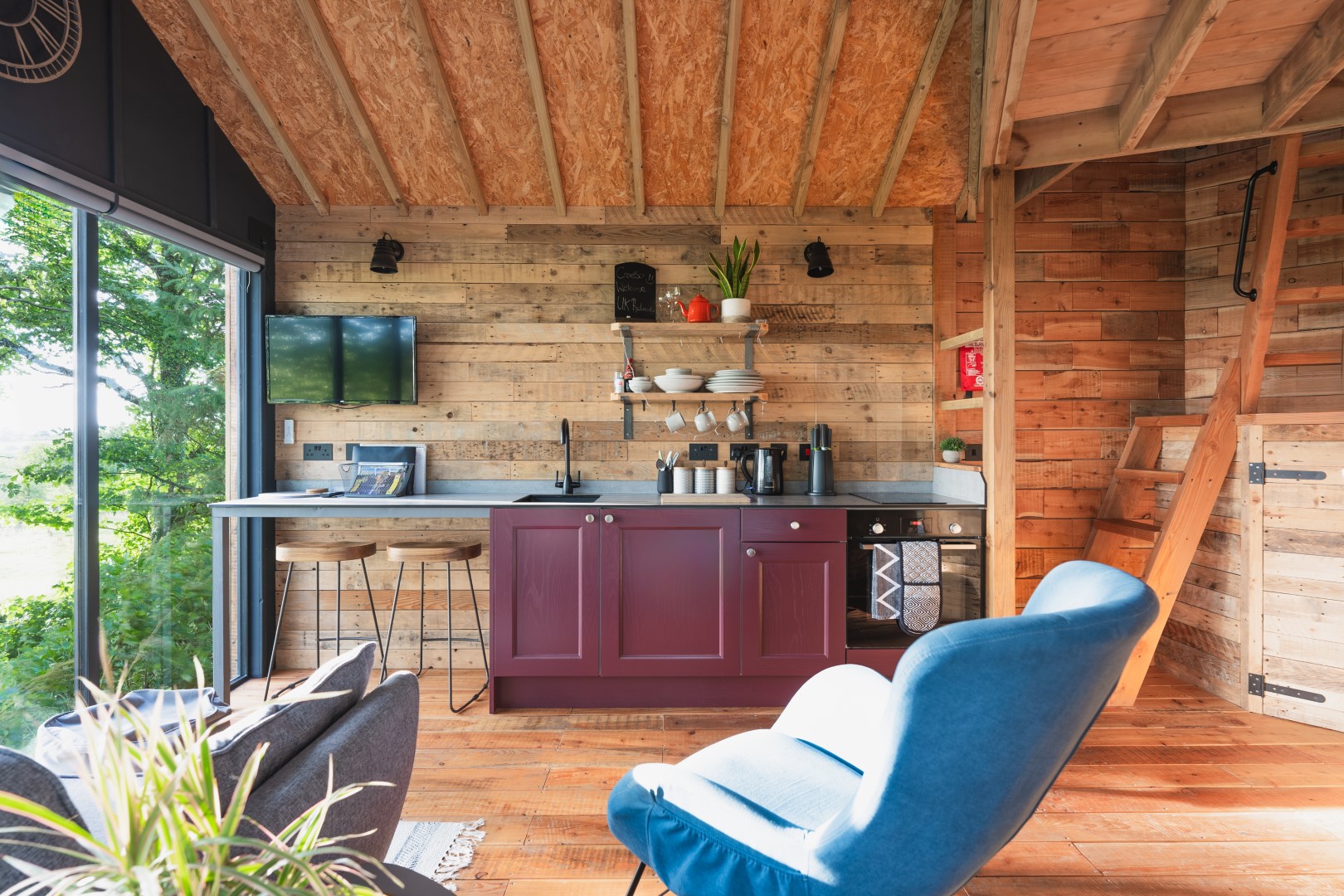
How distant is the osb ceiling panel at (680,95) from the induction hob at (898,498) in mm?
1814

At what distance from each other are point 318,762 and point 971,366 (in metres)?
3.50

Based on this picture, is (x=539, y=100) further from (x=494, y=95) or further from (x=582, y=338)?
(x=582, y=338)

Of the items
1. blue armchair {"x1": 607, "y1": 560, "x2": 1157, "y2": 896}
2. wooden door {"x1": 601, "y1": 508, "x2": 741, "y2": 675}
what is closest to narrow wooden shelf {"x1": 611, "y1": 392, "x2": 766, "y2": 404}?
wooden door {"x1": 601, "y1": 508, "x2": 741, "y2": 675}

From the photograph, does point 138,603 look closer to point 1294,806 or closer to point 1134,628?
point 1134,628

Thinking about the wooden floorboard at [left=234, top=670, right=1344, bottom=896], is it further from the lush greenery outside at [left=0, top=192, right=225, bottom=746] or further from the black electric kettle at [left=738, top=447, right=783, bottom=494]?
the black electric kettle at [left=738, top=447, right=783, bottom=494]

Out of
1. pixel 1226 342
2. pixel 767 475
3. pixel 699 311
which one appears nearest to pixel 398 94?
pixel 699 311

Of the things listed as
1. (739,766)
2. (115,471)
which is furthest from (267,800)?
(115,471)

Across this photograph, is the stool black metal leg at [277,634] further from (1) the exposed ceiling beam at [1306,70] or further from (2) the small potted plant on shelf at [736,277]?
(1) the exposed ceiling beam at [1306,70]

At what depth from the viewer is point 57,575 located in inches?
95.3

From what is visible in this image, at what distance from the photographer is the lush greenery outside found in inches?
89.9

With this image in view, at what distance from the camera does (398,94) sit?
3098 mm

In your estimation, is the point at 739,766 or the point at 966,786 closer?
the point at 966,786

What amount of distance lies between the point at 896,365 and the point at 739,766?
2.67 m

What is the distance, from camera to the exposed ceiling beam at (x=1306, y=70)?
2.17 metres
